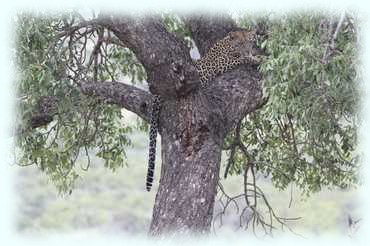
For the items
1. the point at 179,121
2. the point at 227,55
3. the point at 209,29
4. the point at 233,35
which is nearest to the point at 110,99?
the point at 179,121

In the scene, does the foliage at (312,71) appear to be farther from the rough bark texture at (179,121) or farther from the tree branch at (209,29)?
the tree branch at (209,29)

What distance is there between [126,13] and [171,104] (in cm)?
61

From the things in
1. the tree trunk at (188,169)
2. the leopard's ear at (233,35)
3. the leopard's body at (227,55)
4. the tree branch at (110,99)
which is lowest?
the tree trunk at (188,169)

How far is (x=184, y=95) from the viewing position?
4426 millimetres

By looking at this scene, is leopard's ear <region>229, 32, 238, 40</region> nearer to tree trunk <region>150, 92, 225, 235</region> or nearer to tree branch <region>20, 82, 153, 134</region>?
tree branch <region>20, 82, 153, 134</region>

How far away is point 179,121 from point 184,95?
0.51 ft

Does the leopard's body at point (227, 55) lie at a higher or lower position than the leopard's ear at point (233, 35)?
lower

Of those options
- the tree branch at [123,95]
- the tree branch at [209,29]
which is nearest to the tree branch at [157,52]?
the tree branch at [123,95]

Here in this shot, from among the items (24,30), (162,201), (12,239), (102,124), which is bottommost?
(12,239)

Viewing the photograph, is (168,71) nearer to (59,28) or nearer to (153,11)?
(153,11)

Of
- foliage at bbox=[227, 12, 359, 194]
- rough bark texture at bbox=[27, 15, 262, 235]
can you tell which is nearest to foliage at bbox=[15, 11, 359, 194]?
foliage at bbox=[227, 12, 359, 194]

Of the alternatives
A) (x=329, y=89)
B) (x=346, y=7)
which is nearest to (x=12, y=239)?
(x=329, y=89)

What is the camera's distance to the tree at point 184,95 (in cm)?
378

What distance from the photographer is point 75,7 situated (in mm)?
4645
